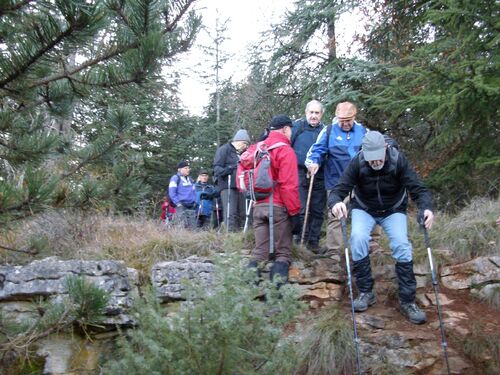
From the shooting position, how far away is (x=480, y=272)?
6.28m

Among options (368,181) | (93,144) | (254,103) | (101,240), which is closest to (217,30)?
(254,103)

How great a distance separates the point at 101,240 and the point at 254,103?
953cm

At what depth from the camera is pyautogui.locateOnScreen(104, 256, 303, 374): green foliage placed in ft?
10.5

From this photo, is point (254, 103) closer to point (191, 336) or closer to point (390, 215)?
point (390, 215)

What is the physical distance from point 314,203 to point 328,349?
2322 millimetres

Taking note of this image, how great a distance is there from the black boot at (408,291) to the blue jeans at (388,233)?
98 mm

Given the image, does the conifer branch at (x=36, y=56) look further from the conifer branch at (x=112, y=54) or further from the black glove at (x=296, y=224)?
the black glove at (x=296, y=224)

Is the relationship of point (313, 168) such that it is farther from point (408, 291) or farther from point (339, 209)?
point (408, 291)

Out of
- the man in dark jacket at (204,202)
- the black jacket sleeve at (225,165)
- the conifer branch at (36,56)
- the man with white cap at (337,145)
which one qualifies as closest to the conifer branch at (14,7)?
the conifer branch at (36,56)

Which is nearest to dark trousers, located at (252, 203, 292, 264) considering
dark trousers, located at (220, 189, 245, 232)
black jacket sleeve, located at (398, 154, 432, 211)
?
black jacket sleeve, located at (398, 154, 432, 211)

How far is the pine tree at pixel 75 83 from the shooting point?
9.88ft

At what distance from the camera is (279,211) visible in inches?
A: 232

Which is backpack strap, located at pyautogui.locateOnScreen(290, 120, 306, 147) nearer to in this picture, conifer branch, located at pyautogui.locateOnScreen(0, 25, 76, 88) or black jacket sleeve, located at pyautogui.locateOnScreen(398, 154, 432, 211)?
black jacket sleeve, located at pyautogui.locateOnScreen(398, 154, 432, 211)

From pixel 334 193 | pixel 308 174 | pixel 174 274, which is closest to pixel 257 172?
pixel 334 193
